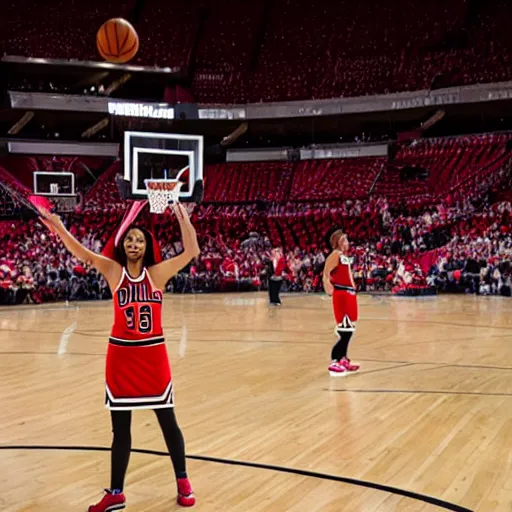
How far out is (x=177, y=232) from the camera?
1055 inches

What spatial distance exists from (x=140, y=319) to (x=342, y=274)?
180 inches

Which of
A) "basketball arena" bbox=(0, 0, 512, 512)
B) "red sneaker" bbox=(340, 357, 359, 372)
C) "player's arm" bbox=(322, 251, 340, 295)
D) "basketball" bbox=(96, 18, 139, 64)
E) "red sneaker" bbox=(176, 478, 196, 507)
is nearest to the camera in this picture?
"red sneaker" bbox=(176, 478, 196, 507)

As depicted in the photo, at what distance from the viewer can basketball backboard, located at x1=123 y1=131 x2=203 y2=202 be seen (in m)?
21.0

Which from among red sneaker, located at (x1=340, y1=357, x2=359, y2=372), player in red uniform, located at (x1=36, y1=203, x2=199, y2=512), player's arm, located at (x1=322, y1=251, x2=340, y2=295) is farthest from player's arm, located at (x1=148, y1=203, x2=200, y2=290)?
red sneaker, located at (x1=340, y1=357, x2=359, y2=372)

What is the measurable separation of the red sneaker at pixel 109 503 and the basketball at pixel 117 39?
943cm

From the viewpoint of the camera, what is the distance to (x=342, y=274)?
8.22m

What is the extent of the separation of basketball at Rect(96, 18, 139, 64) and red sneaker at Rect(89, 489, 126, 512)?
30.9 ft

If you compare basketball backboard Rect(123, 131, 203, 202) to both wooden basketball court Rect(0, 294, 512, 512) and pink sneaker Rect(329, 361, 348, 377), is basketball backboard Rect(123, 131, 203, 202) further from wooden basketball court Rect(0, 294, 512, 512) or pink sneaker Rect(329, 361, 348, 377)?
pink sneaker Rect(329, 361, 348, 377)

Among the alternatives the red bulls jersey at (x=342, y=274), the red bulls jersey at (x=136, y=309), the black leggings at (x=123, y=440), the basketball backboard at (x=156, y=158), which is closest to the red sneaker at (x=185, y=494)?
the black leggings at (x=123, y=440)

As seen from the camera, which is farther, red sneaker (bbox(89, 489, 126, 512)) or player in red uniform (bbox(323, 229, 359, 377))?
player in red uniform (bbox(323, 229, 359, 377))

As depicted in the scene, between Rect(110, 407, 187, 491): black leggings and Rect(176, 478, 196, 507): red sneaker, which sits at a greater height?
Rect(110, 407, 187, 491): black leggings

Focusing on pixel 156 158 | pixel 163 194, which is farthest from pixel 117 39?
pixel 156 158

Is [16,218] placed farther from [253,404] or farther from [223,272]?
[253,404]

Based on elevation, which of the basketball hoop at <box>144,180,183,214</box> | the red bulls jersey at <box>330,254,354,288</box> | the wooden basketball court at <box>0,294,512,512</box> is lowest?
the wooden basketball court at <box>0,294,512,512</box>
